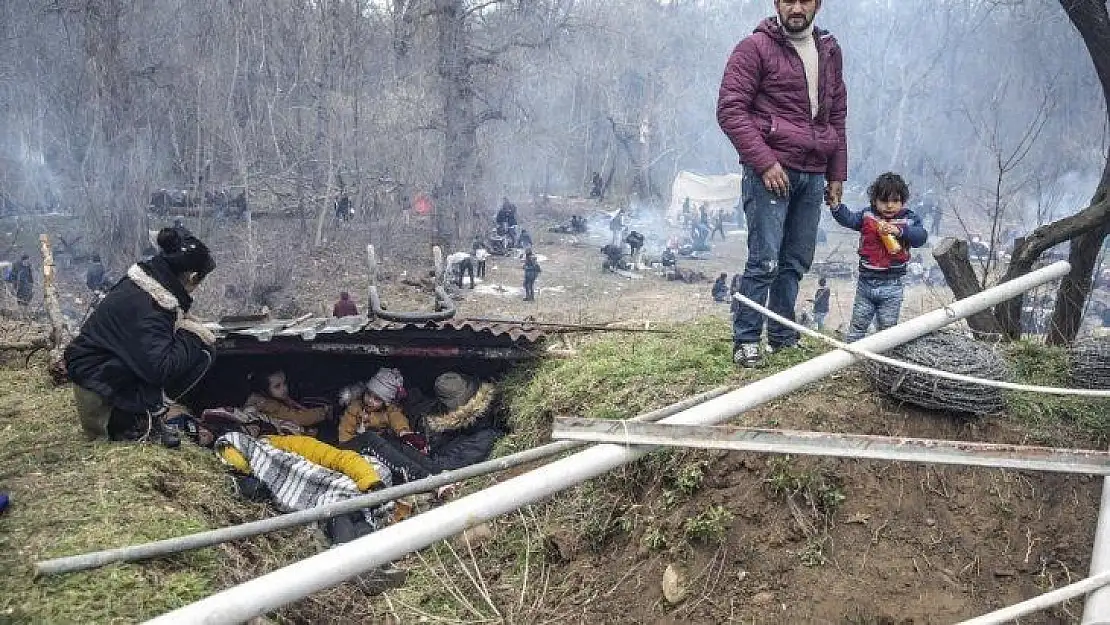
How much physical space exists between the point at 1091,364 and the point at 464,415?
4189 mm

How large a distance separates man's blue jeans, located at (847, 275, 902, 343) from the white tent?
25.7 meters

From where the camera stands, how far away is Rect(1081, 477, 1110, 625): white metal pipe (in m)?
1.92

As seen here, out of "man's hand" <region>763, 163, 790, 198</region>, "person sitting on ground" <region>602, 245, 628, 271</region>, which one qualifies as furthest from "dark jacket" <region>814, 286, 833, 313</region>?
"man's hand" <region>763, 163, 790, 198</region>

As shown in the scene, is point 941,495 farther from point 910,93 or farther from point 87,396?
point 910,93

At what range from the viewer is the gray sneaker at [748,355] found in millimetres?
4105

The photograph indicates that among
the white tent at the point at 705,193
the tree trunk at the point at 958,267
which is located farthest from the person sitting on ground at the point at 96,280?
the white tent at the point at 705,193

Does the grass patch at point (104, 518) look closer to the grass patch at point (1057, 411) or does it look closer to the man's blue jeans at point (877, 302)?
the man's blue jeans at point (877, 302)

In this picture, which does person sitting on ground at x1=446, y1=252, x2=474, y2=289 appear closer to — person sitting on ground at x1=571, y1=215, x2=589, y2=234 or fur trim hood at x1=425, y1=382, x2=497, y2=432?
person sitting on ground at x1=571, y1=215, x2=589, y2=234

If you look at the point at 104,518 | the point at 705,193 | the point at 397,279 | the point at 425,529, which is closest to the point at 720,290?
the point at 397,279

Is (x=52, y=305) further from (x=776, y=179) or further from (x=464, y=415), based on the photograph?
(x=776, y=179)

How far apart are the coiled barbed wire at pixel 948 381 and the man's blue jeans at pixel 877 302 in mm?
877

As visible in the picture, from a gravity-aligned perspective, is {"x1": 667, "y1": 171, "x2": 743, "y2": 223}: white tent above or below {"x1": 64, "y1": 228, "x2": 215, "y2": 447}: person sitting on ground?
above

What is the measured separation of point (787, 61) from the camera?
3799mm

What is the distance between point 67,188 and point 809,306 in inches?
826
